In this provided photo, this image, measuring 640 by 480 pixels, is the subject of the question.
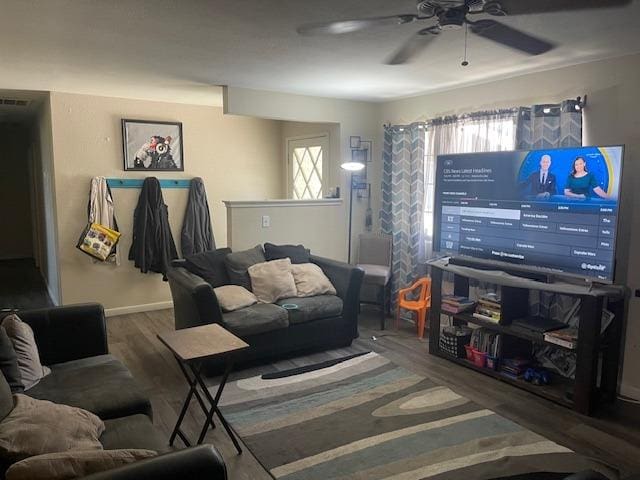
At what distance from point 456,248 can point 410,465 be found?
1.97 meters

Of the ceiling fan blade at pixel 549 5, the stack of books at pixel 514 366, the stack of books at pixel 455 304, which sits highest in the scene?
the ceiling fan blade at pixel 549 5

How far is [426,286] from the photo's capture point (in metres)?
4.66

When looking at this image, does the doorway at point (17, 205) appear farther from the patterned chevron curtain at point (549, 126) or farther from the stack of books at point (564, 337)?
the stack of books at point (564, 337)

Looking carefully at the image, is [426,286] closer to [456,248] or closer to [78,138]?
[456,248]

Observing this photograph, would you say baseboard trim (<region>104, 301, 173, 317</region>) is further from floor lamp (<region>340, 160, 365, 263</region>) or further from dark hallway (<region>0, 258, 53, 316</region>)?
floor lamp (<region>340, 160, 365, 263</region>)

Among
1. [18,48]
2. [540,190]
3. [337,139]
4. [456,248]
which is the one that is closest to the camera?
[18,48]

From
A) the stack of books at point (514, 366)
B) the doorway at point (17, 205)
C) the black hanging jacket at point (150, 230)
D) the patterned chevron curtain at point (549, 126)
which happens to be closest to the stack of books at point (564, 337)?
the stack of books at point (514, 366)

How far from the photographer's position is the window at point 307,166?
18.3 feet

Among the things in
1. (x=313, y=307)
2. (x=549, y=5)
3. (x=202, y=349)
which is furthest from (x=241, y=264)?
(x=549, y=5)

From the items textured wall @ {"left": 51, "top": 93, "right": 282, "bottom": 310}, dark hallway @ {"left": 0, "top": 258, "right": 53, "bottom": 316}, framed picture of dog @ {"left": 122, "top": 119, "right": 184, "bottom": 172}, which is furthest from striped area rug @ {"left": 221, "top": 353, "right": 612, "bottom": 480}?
dark hallway @ {"left": 0, "top": 258, "right": 53, "bottom": 316}

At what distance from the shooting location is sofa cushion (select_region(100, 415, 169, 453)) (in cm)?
193

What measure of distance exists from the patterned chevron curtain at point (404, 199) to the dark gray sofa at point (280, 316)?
0.95 meters

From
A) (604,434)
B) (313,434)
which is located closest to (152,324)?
(313,434)

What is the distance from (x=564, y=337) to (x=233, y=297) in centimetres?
239
